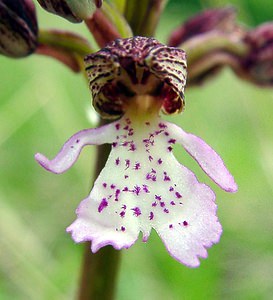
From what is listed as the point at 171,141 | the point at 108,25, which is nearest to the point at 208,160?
the point at 171,141

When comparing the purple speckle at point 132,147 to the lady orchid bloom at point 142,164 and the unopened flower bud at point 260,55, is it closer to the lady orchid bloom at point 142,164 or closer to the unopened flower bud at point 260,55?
the lady orchid bloom at point 142,164

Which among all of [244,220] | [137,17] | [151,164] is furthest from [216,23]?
[244,220]

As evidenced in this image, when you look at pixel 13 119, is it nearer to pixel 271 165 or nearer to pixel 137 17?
pixel 271 165

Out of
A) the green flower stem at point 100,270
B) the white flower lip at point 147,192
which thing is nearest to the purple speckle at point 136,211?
the white flower lip at point 147,192

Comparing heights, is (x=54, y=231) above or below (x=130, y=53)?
below

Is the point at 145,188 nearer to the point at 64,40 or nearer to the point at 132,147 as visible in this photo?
the point at 132,147

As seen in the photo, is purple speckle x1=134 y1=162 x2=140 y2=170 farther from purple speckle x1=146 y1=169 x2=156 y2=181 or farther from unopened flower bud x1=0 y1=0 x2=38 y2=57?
unopened flower bud x1=0 y1=0 x2=38 y2=57

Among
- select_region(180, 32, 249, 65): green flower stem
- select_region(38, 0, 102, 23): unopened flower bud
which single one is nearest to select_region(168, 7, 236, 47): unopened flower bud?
select_region(180, 32, 249, 65): green flower stem
